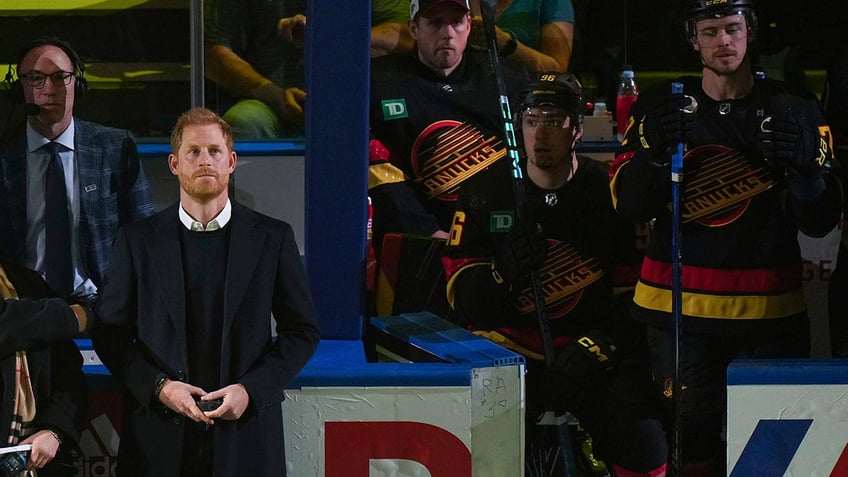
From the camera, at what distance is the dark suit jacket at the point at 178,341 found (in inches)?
119

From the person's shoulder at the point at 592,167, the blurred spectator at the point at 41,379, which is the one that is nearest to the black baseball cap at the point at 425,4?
the person's shoulder at the point at 592,167

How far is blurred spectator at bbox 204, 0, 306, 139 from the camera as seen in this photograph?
5496 mm

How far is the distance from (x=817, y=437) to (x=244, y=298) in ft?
4.94

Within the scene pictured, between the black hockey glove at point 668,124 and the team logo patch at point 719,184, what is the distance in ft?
0.47

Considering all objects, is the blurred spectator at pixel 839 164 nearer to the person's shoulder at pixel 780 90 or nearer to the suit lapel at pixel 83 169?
the person's shoulder at pixel 780 90

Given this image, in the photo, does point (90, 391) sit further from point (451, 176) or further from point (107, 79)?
point (107, 79)

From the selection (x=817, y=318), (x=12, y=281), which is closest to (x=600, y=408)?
(x=817, y=318)

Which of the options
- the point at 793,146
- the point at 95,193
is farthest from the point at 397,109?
the point at 793,146

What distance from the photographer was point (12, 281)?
3223mm

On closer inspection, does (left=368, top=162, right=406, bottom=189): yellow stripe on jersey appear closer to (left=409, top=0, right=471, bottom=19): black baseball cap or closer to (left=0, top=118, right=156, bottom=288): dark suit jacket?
(left=409, top=0, right=471, bottom=19): black baseball cap

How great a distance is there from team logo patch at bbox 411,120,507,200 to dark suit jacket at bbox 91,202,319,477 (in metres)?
1.80

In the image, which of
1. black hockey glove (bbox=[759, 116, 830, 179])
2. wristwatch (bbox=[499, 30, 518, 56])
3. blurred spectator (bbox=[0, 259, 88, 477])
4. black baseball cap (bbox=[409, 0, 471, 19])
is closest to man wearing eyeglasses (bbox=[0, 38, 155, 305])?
blurred spectator (bbox=[0, 259, 88, 477])

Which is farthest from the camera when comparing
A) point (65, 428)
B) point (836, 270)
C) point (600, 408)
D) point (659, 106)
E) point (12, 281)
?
point (836, 270)

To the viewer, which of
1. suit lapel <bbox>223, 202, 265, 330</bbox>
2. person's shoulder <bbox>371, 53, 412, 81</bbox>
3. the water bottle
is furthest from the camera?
the water bottle
